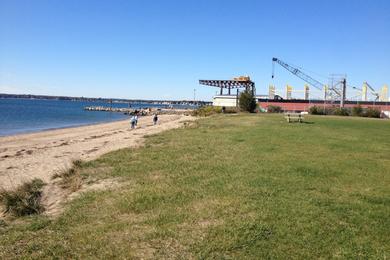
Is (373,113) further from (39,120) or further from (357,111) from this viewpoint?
(39,120)

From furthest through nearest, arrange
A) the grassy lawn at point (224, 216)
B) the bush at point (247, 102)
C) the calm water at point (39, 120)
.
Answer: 1. the bush at point (247, 102)
2. the calm water at point (39, 120)
3. the grassy lawn at point (224, 216)

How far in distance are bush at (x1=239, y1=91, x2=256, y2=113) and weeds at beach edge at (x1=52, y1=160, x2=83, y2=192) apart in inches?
1805

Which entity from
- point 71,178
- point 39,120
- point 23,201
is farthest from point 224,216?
point 39,120

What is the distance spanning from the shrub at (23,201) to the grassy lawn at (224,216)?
64 cm

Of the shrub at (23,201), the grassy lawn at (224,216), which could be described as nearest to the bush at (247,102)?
the grassy lawn at (224,216)

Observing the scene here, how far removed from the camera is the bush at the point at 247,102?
5584cm

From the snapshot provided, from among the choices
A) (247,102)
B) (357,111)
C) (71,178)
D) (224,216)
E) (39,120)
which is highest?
(247,102)

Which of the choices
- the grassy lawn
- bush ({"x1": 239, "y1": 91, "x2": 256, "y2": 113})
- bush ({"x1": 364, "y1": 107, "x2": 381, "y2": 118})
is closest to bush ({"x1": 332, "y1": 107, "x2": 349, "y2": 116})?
bush ({"x1": 364, "y1": 107, "x2": 381, "y2": 118})

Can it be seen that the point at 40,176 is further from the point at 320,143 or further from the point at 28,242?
the point at 320,143

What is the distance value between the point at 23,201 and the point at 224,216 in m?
4.10

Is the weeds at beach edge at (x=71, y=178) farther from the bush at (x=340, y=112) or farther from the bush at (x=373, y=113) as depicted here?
the bush at (x=373, y=113)

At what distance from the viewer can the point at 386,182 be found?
328 inches

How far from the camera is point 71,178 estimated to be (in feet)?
32.6

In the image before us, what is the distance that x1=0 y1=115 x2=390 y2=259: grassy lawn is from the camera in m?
4.91
